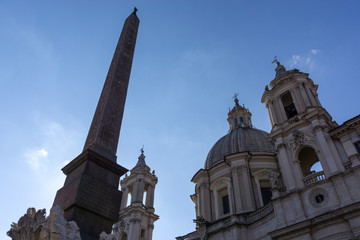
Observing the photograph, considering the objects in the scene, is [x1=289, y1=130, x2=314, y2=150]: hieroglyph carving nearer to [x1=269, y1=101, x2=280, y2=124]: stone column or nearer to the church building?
the church building

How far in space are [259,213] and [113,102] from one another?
17318mm

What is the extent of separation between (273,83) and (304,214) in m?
12.4

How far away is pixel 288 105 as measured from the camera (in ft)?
84.2

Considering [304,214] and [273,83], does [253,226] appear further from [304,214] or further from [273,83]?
[273,83]

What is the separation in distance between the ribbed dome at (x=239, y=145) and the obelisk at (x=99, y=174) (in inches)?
907

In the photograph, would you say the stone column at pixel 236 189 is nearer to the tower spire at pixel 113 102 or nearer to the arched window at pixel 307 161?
the arched window at pixel 307 161

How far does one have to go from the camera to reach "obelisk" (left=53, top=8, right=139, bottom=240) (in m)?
6.95

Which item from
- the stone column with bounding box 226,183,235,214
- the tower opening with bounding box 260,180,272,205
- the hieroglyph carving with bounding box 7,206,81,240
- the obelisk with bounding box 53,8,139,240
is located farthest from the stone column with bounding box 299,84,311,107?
the hieroglyph carving with bounding box 7,206,81,240

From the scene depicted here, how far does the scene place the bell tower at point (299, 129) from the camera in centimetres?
1952

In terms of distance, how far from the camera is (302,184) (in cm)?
1958

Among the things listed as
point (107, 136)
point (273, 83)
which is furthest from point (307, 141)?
point (107, 136)

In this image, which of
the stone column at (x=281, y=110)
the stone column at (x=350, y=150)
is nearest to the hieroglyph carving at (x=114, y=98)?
the stone column at (x=350, y=150)

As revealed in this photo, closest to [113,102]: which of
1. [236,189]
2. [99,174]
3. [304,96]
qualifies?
[99,174]

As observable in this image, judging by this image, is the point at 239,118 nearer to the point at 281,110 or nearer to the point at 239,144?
the point at 239,144
